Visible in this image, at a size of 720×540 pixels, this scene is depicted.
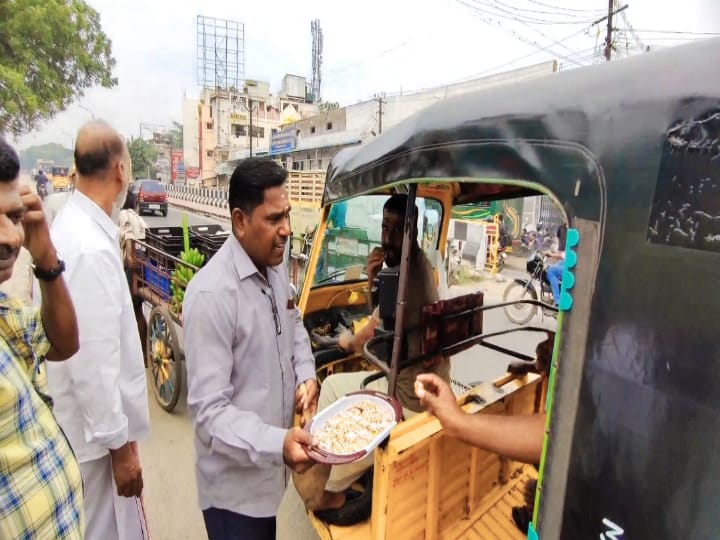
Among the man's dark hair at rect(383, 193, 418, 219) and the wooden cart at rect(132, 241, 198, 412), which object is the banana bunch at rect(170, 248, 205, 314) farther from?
the man's dark hair at rect(383, 193, 418, 219)

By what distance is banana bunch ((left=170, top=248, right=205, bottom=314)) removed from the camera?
159 inches

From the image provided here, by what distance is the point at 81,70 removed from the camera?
1473 centimetres

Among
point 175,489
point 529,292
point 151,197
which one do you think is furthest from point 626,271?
point 151,197

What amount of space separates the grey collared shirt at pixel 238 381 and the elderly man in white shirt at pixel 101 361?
0.41 metres

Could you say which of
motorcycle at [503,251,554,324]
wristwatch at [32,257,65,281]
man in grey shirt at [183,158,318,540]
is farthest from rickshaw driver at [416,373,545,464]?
motorcycle at [503,251,554,324]

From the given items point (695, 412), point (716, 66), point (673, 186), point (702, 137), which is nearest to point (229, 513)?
point (695, 412)

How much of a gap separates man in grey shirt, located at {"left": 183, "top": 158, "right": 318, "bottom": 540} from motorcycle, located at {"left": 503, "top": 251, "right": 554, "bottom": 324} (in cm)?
574

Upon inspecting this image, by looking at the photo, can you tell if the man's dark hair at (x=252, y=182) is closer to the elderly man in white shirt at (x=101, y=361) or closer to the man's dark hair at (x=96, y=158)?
the elderly man in white shirt at (x=101, y=361)

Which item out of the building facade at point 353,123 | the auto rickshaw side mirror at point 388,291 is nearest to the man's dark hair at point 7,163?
the auto rickshaw side mirror at point 388,291

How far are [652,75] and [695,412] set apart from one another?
31.8 inches

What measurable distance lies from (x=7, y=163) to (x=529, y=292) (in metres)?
7.62

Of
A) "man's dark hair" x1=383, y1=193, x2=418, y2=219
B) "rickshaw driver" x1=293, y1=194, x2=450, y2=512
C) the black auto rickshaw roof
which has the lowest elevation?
"rickshaw driver" x1=293, y1=194, x2=450, y2=512

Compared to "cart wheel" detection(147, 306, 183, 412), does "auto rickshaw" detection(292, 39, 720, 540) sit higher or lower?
higher

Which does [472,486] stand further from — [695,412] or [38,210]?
[38,210]
